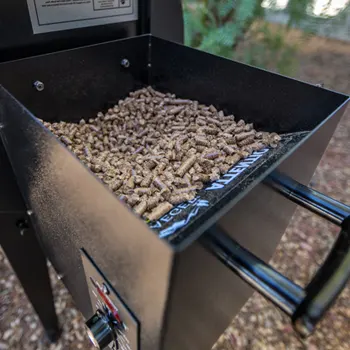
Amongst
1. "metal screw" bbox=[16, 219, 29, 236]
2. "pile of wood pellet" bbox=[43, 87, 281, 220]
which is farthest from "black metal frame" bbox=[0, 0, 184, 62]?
"metal screw" bbox=[16, 219, 29, 236]

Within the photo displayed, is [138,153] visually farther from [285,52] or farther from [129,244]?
[285,52]

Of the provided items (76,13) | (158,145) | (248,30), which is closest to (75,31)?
(76,13)

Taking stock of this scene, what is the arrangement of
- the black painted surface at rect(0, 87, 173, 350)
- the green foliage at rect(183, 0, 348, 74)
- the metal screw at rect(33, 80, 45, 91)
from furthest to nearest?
the green foliage at rect(183, 0, 348, 74)
the metal screw at rect(33, 80, 45, 91)
the black painted surface at rect(0, 87, 173, 350)

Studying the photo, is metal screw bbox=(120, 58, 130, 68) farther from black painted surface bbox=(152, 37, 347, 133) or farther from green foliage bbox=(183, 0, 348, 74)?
green foliage bbox=(183, 0, 348, 74)

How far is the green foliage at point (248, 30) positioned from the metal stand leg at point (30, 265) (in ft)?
7.14

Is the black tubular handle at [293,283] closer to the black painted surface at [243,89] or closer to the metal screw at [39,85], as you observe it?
the black painted surface at [243,89]

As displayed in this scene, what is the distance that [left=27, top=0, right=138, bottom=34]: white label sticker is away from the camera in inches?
31.0

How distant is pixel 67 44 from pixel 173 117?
1.33ft

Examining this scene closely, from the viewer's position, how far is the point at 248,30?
8.58ft

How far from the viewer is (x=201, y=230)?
363mm

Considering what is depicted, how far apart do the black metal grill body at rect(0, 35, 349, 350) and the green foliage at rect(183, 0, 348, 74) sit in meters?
1.67

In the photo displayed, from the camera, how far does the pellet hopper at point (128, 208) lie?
385 millimetres

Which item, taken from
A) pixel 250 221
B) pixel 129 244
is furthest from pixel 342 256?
pixel 129 244

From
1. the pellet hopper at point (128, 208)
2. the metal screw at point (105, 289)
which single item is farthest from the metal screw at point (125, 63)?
the metal screw at point (105, 289)
